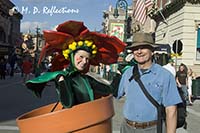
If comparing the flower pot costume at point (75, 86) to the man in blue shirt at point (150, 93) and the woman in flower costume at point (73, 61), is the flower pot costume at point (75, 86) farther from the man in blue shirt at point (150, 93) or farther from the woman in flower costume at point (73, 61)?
the man in blue shirt at point (150, 93)

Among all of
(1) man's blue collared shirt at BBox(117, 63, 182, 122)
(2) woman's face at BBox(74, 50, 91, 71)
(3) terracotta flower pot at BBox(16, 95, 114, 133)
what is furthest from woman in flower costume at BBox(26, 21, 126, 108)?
(1) man's blue collared shirt at BBox(117, 63, 182, 122)

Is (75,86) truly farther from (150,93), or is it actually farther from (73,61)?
(150,93)

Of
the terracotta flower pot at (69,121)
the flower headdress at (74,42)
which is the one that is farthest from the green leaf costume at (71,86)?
the flower headdress at (74,42)

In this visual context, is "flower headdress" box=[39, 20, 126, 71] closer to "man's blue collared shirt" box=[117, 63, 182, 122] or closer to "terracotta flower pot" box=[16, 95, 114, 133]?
"man's blue collared shirt" box=[117, 63, 182, 122]

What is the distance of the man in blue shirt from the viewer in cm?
391

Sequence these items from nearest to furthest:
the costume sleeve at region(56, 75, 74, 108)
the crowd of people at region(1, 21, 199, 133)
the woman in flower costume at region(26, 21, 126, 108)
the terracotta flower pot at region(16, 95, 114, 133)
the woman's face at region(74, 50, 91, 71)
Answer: the terracotta flower pot at region(16, 95, 114, 133)
the costume sleeve at region(56, 75, 74, 108)
the woman in flower costume at region(26, 21, 126, 108)
the crowd of people at region(1, 21, 199, 133)
the woman's face at region(74, 50, 91, 71)

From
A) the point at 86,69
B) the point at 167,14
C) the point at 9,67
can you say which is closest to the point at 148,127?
the point at 86,69

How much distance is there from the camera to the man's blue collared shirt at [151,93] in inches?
154

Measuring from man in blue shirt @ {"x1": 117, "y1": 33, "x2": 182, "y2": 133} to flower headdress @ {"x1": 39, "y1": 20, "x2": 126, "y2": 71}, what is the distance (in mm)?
248

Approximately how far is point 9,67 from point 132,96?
38.2 m

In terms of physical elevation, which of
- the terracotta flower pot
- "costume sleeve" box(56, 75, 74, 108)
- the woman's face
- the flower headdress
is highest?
the flower headdress

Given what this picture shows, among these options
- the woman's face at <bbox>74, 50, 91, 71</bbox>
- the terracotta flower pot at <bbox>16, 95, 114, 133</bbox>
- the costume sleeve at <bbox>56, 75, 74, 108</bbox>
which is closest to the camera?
the terracotta flower pot at <bbox>16, 95, 114, 133</bbox>

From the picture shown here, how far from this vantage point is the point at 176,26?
93.0 ft

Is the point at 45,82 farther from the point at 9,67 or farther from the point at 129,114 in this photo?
the point at 9,67
